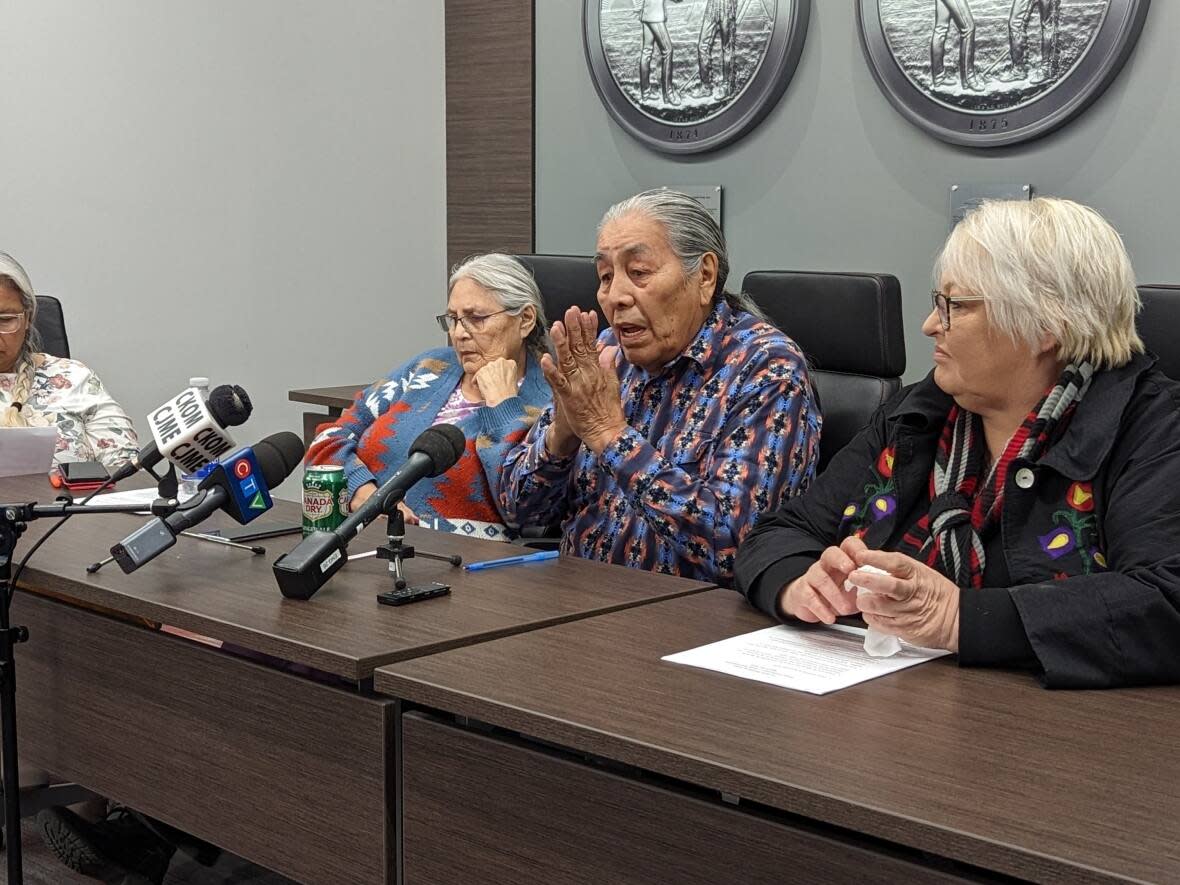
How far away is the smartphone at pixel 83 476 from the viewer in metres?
2.50

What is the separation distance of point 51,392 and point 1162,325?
7.89ft

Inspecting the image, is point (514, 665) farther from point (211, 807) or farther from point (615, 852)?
point (211, 807)

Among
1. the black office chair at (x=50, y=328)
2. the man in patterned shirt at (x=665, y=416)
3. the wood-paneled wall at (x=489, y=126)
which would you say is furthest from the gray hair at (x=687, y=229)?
the wood-paneled wall at (x=489, y=126)

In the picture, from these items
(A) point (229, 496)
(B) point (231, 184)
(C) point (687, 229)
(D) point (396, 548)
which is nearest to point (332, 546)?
(D) point (396, 548)

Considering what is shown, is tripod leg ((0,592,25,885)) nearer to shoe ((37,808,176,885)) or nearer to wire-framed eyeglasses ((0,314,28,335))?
shoe ((37,808,176,885))

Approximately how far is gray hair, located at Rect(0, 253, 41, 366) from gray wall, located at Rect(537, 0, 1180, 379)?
162 centimetres

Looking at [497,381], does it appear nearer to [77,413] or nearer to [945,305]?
[77,413]

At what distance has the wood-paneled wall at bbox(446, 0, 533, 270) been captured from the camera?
4141 mm

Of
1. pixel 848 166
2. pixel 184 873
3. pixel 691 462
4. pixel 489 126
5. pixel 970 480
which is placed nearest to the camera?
pixel 970 480

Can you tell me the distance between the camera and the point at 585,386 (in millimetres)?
2059

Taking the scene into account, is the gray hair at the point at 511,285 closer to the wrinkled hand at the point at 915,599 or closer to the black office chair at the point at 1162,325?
the black office chair at the point at 1162,325

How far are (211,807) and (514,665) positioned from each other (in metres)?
0.53

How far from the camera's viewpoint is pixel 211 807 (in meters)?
1.66

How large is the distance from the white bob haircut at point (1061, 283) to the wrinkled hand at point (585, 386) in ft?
2.06
